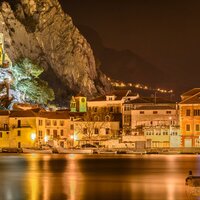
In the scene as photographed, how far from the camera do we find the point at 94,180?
6028 cm

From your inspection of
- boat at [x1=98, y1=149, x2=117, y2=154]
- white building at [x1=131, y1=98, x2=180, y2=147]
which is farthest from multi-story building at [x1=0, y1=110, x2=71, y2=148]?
white building at [x1=131, y1=98, x2=180, y2=147]

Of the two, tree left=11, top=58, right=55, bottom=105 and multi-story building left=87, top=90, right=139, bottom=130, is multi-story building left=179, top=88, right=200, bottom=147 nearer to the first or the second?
multi-story building left=87, top=90, right=139, bottom=130

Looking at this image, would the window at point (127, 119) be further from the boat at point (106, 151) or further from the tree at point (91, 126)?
the boat at point (106, 151)

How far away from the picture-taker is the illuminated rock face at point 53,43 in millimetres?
156625

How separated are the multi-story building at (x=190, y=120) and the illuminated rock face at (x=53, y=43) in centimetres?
5908

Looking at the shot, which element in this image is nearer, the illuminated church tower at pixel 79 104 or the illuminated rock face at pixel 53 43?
the illuminated church tower at pixel 79 104

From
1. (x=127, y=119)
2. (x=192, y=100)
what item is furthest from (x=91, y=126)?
(x=192, y=100)

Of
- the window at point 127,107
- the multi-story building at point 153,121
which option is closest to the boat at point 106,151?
the multi-story building at point 153,121

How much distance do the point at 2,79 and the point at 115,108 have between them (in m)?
21.3

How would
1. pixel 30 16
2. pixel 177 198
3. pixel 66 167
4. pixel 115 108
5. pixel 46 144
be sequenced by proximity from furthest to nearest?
1. pixel 30 16
2. pixel 115 108
3. pixel 46 144
4. pixel 66 167
5. pixel 177 198

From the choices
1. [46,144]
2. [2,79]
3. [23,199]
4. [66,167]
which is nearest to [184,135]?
[46,144]

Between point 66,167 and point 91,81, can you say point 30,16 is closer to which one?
point 91,81

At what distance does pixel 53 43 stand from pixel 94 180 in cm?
11069

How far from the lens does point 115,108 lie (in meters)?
125
